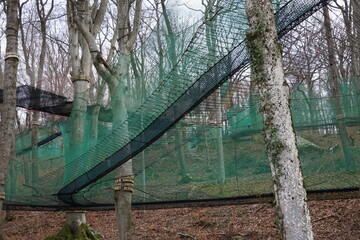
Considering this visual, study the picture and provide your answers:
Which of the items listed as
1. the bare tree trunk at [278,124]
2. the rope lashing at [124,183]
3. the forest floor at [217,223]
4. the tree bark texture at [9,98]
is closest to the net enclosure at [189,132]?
the rope lashing at [124,183]

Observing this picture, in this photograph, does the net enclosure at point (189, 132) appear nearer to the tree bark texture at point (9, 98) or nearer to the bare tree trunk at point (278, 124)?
the bare tree trunk at point (278, 124)

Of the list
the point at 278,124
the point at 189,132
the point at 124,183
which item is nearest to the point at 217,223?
the point at 189,132

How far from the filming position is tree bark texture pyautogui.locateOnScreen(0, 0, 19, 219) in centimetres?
509

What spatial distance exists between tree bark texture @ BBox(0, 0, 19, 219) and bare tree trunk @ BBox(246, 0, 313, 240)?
3.41 m

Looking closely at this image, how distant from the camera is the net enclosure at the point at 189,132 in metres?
4.39

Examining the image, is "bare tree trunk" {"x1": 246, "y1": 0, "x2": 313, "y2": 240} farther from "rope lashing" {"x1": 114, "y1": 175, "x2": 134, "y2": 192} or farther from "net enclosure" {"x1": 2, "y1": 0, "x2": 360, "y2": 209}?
"rope lashing" {"x1": 114, "y1": 175, "x2": 134, "y2": 192}

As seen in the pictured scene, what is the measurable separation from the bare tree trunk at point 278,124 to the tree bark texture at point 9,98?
3414 mm

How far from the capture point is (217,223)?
25.2 ft

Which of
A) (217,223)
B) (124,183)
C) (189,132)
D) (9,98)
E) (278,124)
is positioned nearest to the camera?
(278,124)

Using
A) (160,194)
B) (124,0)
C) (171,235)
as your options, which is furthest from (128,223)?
(124,0)

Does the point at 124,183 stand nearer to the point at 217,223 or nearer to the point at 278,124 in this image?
the point at 278,124

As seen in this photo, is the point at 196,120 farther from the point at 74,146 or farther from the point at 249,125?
the point at 74,146

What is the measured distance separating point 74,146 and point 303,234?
12.9 ft

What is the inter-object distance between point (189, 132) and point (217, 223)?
112 inches
